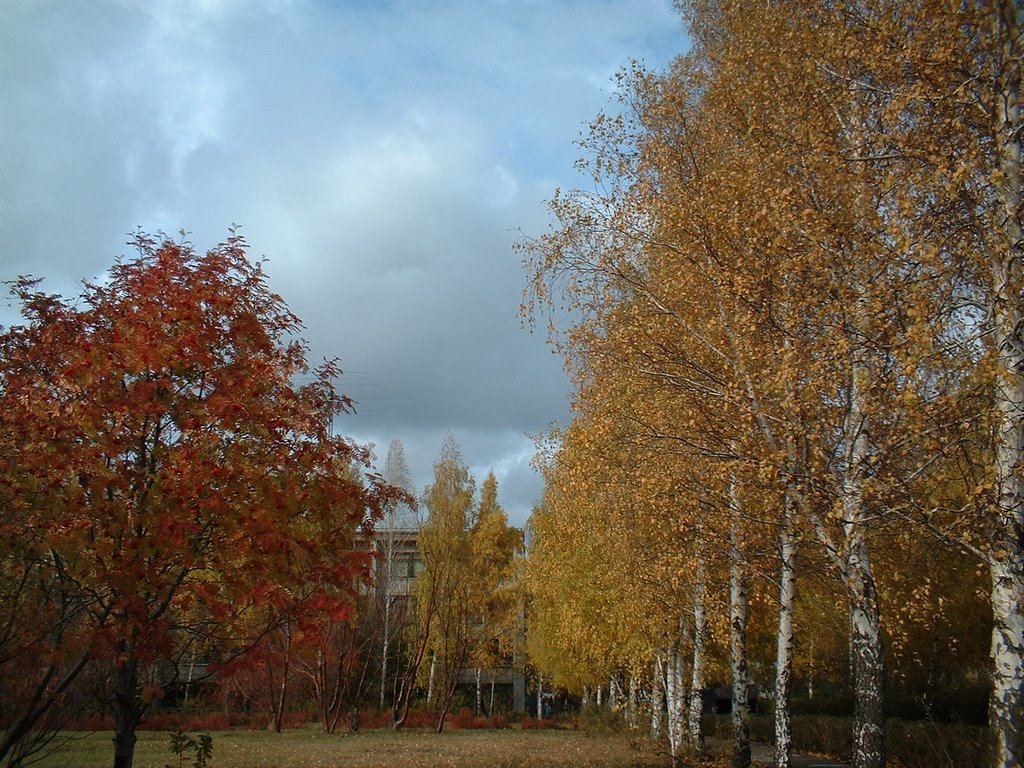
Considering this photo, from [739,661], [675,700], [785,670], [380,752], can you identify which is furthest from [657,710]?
[785,670]

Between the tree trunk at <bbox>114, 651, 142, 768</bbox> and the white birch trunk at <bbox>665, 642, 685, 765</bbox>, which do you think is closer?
the tree trunk at <bbox>114, 651, 142, 768</bbox>

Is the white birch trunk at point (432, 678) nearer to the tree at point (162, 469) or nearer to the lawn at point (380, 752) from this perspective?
the lawn at point (380, 752)

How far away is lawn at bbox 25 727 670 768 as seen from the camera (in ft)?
56.0

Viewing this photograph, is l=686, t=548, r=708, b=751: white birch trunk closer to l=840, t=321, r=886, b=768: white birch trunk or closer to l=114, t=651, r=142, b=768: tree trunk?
l=840, t=321, r=886, b=768: white birch trunk

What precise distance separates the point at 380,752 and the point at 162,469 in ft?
57.4

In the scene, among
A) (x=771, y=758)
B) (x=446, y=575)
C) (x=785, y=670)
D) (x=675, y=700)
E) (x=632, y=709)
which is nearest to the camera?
(x=785, y=670)

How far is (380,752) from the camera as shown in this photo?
21.5 m

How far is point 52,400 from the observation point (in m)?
6.61

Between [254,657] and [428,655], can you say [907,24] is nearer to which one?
[254,657]

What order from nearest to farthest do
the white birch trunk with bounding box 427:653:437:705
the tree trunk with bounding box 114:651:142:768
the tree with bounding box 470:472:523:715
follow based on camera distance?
the tree trunk with bounding box 114:651:142:768
the white birch trunk with bounding box 427:653:437:705
the tree with bounding box 470:472:523:715

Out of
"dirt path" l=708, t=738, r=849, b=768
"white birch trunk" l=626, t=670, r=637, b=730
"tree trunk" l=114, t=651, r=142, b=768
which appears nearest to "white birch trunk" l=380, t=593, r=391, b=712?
"white birch trunk" l=626, t=670, r=637, b=730

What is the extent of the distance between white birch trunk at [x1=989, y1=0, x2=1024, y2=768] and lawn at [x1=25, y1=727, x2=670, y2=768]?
11430mm

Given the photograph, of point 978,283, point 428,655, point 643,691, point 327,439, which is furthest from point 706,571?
point 428,655

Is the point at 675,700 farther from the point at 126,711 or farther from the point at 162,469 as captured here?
the point at 162,469
